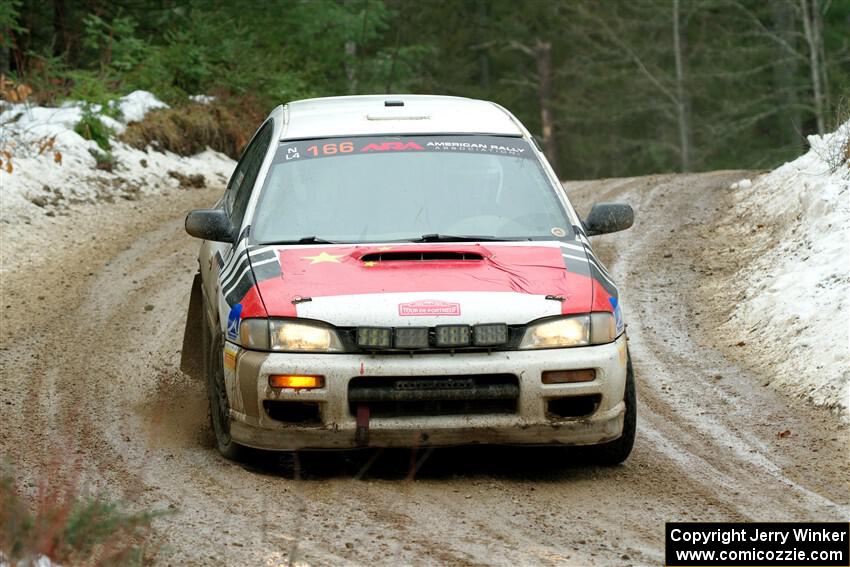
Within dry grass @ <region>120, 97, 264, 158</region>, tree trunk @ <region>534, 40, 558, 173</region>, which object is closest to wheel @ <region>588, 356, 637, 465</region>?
dry grass @ <region>120, 97, 264, 158</region>

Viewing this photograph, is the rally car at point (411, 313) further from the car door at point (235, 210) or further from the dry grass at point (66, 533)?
the dry grass at point (66, 533)

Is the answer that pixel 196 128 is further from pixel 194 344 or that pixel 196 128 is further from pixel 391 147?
pixel 391 147

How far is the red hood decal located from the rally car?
1 centimetres

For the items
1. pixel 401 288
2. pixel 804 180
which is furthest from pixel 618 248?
pixel 401 288

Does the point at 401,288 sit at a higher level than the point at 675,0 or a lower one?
lower

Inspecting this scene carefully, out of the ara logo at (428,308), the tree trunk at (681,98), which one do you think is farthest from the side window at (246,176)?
the tree trunk at (681,98)

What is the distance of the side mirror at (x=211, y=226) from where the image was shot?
690cm

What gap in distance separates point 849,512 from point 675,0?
36.0 metres

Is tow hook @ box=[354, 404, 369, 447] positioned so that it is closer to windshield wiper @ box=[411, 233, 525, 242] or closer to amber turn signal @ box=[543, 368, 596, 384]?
amber turn signal @ box=[543, 368, 596, 384]

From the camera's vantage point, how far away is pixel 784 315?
9383 mm

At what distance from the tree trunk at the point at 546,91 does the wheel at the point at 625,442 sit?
1400 inches

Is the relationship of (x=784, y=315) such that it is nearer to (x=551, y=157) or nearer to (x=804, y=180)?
(x=804, y=180)

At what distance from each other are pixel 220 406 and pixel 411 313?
1.22 m

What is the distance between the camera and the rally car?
19.3 feet
